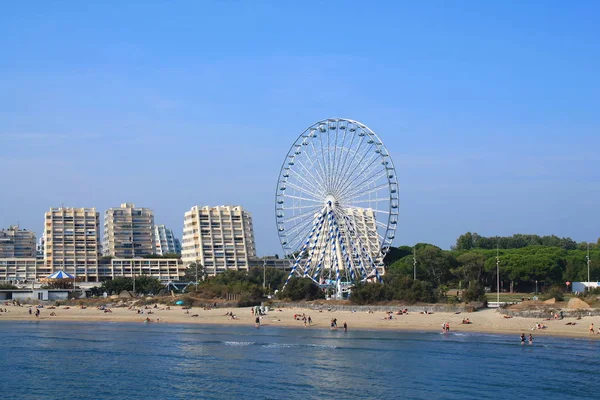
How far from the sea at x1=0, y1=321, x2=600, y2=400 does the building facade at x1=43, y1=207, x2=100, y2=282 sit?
308 feet

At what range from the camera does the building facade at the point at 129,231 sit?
561 ft

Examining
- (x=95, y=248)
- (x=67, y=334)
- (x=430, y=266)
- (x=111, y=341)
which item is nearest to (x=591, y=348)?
(x=111, y=341)

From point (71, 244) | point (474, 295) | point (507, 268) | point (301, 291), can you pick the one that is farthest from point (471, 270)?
point (71, 244)

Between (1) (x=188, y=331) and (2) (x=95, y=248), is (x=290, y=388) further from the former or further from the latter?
(2) (x=95, y=248)

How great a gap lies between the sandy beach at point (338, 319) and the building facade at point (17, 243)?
3415 inches

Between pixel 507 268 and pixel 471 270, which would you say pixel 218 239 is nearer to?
pixel 471 270

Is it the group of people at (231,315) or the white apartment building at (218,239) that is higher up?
the white apartment building at (218,239)

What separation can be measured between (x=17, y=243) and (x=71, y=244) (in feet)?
96.4

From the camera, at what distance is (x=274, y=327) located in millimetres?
71125

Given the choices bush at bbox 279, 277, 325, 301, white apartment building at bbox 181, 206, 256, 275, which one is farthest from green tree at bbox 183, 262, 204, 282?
bush at bbox 279, 277, 325, 301

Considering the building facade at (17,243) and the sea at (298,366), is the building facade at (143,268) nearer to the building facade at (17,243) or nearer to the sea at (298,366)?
the building facade at (17,243)

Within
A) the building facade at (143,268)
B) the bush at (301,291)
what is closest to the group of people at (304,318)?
the bush at (301,291)

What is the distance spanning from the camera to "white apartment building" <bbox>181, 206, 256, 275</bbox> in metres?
157

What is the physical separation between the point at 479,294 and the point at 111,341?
113 ft
